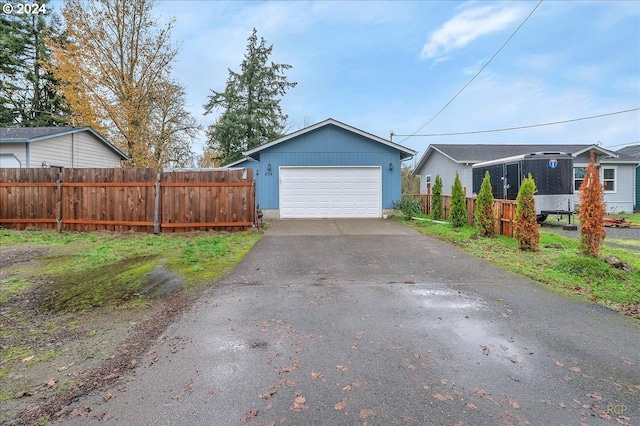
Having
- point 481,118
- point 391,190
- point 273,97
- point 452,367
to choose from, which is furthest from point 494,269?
point 273,97

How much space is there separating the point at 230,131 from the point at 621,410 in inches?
1037

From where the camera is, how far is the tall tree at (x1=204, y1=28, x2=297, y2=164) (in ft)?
86.1

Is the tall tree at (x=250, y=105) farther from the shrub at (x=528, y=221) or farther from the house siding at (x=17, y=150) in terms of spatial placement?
the shrub at (x=528, y=221)

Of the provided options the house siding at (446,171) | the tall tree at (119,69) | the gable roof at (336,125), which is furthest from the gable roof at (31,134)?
the house siding at (446,171)

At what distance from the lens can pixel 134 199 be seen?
1032cm

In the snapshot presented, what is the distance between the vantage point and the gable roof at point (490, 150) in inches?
687

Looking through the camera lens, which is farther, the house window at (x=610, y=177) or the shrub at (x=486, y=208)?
the house window at (x=610, y=177)

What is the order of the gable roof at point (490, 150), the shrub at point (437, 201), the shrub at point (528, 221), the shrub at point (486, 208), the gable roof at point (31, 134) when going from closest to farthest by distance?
the shrub at point (528, 221) < the shrub at point (486, 208) < the gable roof at point (31, 134) < the shrub at point (437, 201) < the gable roof at point (490, 150)

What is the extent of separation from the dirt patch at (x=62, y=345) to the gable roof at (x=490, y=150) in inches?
653

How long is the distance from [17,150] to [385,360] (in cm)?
1609

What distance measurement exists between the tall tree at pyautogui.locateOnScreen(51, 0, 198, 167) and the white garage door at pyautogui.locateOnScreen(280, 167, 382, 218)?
11.6 m

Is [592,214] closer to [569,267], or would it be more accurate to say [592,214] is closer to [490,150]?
[569,267]

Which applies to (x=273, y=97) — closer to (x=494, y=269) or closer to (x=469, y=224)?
(x=469, y=224)

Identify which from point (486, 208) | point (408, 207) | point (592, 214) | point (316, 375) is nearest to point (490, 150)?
point (408, 207)
